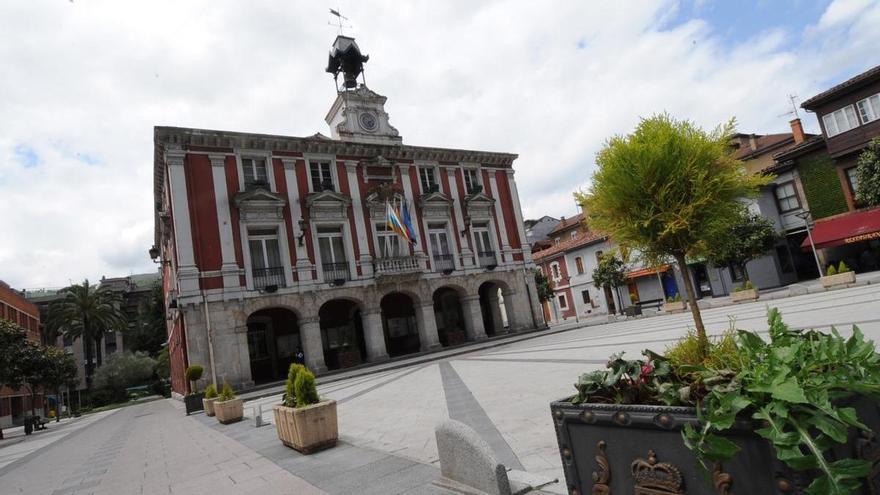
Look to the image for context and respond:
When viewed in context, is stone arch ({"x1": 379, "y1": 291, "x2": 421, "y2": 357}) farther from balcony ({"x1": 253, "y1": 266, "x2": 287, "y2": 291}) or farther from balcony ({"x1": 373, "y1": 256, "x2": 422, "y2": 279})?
balcony ({"x1": 253, "y1": 266, "x2": 287, "y2": 291})

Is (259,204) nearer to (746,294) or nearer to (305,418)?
(305,418)

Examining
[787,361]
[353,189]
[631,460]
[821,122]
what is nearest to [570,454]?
[631,460]

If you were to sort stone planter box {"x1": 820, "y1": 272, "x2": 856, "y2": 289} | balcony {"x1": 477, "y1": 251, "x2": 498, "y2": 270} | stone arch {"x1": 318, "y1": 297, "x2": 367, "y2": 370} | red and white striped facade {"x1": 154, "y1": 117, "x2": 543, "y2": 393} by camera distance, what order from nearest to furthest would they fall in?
1. stone planter box {"x1": 820, "y1": 272, "x2": 856, "y2": 289}
2. red and white striped facade {"x1": 154, "y1": 117, "x2": 543, "y2": 393}
3. stone arch {"x1": 318, "y1": 297, "x2": 367, "y2": 370}
4. balcony {"x1": 477, "y1": 251, "x2": 498, "y2": 270}

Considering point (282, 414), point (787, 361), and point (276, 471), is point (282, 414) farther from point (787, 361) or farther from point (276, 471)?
point (787, 361)

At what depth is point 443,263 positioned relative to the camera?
27078mm

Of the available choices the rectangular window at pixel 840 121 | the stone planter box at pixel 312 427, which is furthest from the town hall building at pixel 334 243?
the rectangular window at pixel 840 121

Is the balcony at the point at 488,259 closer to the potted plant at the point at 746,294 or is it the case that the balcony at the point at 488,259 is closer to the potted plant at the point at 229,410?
the potted plant at the point at 746,294

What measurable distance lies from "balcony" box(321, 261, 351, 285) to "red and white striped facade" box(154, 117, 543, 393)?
0.17 feet

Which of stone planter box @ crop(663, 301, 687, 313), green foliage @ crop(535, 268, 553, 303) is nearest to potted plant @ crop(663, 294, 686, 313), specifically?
stone planter box @ crop(663, 301, 687, 313)

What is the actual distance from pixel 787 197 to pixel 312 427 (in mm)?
31104

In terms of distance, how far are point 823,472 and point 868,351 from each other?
0.49m

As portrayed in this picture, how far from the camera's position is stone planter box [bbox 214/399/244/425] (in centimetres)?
1158

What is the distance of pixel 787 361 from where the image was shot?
186cm

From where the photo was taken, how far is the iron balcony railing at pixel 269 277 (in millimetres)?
21453
